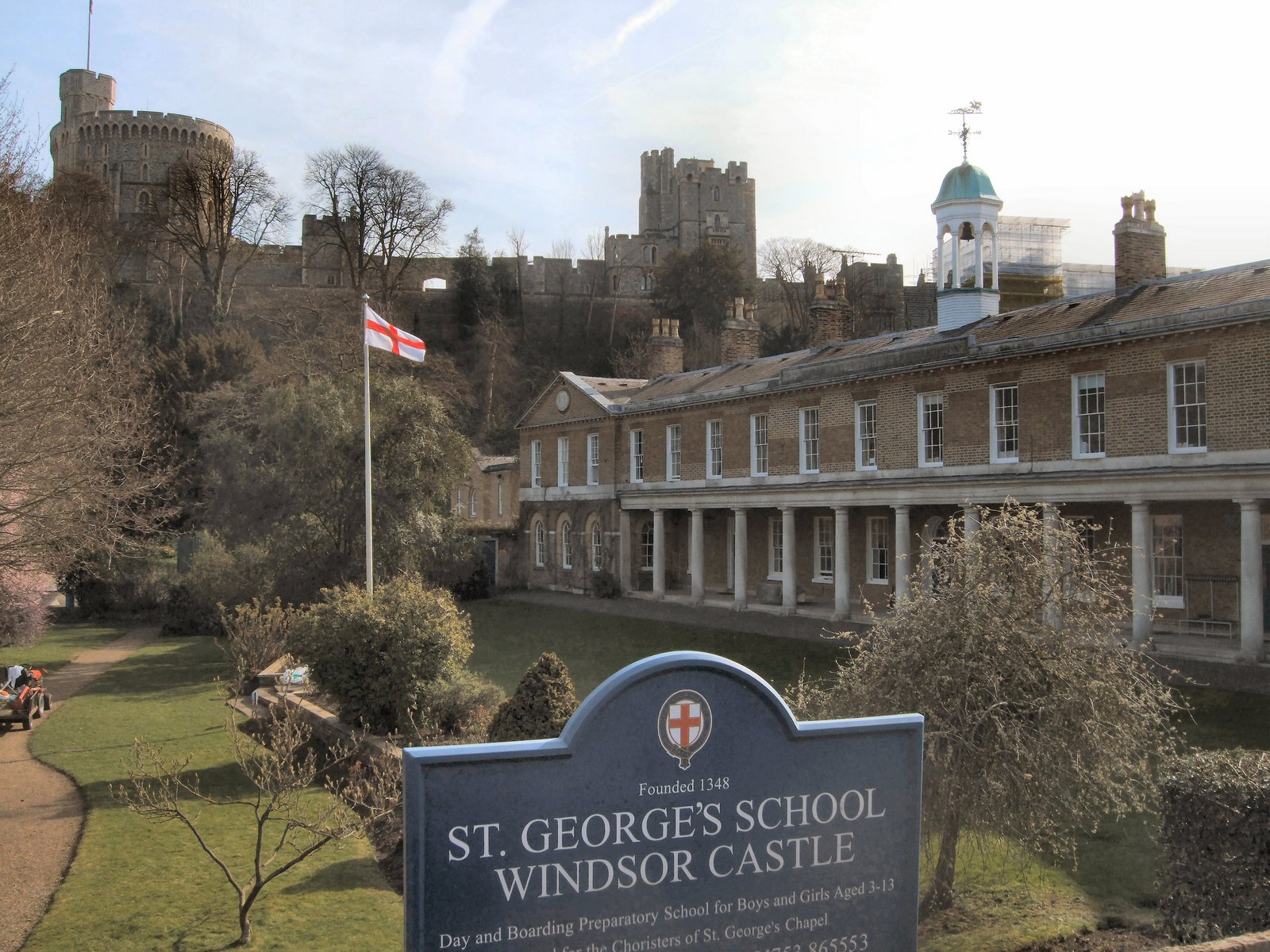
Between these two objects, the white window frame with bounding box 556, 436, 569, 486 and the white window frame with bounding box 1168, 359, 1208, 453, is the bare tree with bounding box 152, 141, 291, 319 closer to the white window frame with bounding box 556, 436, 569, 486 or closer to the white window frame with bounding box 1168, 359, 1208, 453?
the white window frame with bounding box 556, 436, 569, 486

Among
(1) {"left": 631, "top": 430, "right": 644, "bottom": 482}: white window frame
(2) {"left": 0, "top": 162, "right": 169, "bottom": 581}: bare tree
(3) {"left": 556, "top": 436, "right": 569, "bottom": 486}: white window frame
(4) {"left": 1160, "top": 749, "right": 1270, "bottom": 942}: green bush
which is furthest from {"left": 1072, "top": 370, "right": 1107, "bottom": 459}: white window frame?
(3) {"left": 556, "top": 436, "right": 569, "bottom": 486}: white window frame

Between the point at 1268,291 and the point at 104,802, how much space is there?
64.2 ft

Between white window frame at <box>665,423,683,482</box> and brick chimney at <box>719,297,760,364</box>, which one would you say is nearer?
white window frame at <box>665,423,683,482</box>

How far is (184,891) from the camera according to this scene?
1013 centimetres

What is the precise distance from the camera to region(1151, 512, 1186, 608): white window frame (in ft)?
67.7

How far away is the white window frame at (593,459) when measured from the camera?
36562 mm

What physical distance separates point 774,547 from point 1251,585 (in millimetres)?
14623

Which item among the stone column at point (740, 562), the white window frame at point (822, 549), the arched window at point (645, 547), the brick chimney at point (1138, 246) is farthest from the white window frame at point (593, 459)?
the brick chimney at point (1138, 246)

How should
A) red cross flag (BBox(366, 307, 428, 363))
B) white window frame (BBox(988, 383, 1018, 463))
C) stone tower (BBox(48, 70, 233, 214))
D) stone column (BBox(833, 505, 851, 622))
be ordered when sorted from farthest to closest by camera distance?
1. stone tower (BBox(48, 70, 233, 214))
2. stone column (BBox(833, 505, 851, 622))
3. white window frame (BBox(988, 383, 1018, 463))
4. red cross flag (BBox(366, 307, 428, 363))

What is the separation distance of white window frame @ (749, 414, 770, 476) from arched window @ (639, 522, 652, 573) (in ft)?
21.9

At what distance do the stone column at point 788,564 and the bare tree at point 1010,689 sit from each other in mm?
17998

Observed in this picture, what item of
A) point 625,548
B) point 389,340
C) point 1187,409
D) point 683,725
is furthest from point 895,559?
point 683,725

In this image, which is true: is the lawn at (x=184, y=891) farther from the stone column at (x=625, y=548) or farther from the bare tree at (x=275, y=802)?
Answer: the stone column at (x=625, y=548)

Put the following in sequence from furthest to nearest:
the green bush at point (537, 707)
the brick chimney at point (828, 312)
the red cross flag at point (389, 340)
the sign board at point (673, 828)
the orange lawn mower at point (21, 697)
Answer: the brick chimney at point (828, 312) → the red cross flag at point (389, 340) → the orange lawn mower at point (21, 697) → the green bush at point (537, 707) → the sign board at point (673, 828)
